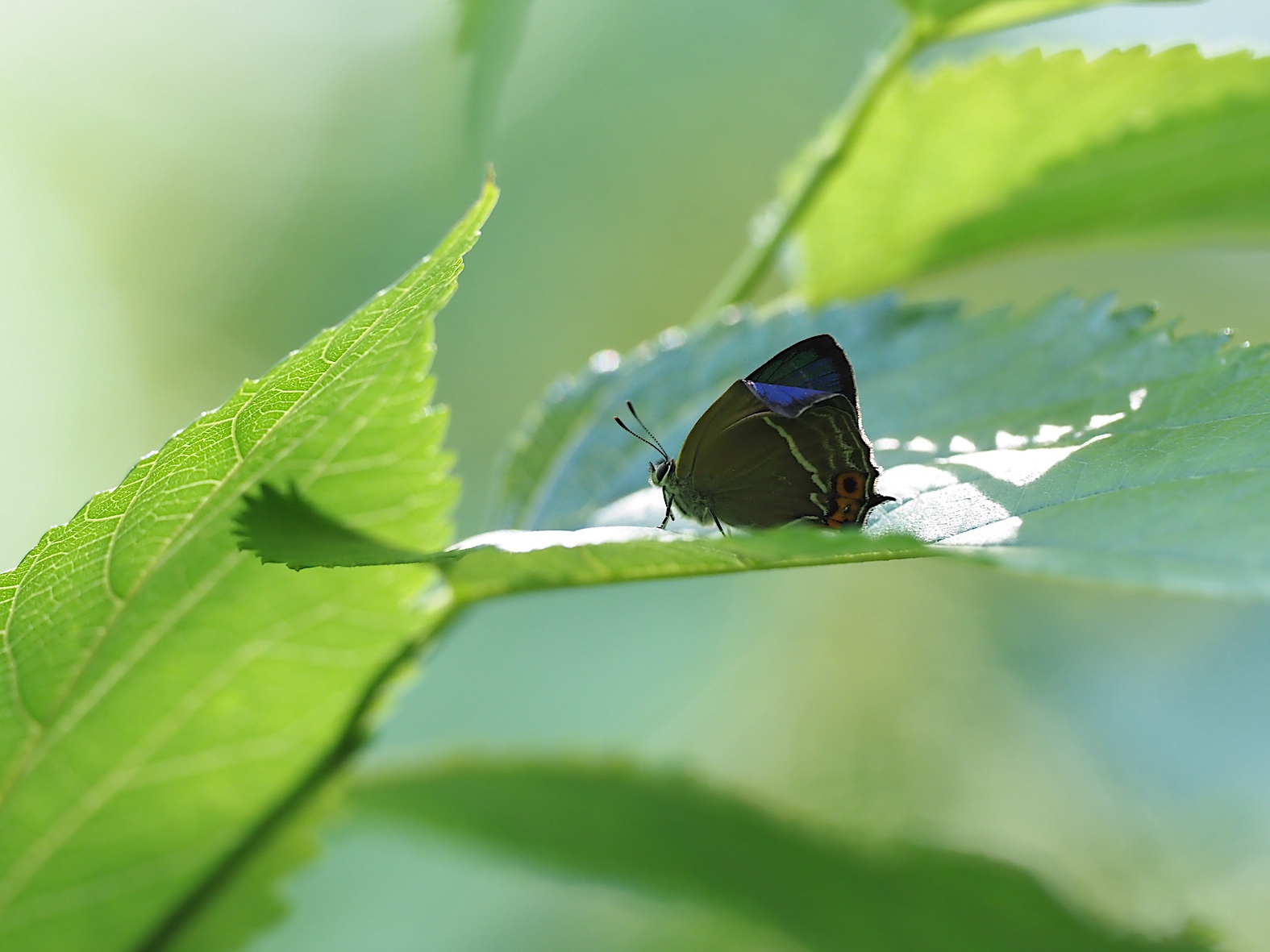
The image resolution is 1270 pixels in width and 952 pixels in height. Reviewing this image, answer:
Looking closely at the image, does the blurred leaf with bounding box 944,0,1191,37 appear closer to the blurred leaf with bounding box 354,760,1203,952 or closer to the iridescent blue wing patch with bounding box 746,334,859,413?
the iridescent blue wing patch with bounding box 746,334,859,413

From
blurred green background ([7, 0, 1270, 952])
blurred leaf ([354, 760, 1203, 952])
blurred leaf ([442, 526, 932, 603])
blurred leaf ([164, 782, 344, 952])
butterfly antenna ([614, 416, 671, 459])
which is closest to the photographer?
blurred leaf ([442, 526, 932, 603])

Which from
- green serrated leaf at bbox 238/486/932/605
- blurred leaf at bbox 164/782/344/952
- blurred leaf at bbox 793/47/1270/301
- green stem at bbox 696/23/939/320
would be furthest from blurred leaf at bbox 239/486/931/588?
blurred leaf at bbox 793/47/1270/301

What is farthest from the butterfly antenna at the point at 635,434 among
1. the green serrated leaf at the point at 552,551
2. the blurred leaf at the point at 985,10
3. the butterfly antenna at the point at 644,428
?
the blurred leaf at the point at 985,10

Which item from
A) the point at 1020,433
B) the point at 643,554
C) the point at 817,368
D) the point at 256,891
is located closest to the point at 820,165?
the point at 817,368

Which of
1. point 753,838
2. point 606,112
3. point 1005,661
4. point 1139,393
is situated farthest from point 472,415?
point 1139,393

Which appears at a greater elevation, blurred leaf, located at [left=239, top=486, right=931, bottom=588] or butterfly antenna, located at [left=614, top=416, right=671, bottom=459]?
blurred leaf, located at [left=239, top=486, right=931, bottom=588]

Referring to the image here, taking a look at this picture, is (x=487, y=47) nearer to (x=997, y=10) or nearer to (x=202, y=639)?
(x=202, y=639)
